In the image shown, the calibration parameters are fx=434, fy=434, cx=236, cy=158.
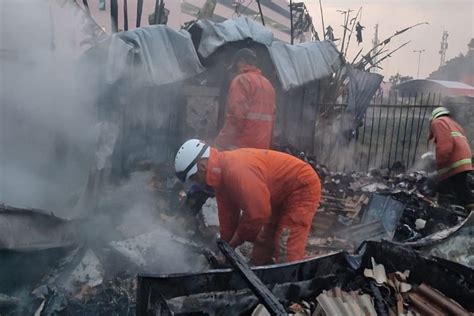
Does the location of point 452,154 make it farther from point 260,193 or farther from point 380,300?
point 380,300

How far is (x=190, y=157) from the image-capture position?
11.1 ft

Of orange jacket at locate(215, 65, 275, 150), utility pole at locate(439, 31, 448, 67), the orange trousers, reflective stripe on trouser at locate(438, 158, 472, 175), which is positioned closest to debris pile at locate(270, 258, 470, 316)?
→ the orange trousers

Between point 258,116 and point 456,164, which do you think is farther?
point 456,164

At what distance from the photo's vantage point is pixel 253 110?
5734 millimetres

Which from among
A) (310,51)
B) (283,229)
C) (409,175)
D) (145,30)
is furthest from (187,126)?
(409,175)

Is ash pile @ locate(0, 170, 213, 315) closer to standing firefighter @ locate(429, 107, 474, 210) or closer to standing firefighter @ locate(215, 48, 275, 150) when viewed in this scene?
standing firefighter @ locate(215, 48, 275, 150)

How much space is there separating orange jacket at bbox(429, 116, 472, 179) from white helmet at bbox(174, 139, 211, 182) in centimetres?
418

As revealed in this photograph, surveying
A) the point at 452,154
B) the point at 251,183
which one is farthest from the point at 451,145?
the point at 251,183

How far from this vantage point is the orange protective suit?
134 inches

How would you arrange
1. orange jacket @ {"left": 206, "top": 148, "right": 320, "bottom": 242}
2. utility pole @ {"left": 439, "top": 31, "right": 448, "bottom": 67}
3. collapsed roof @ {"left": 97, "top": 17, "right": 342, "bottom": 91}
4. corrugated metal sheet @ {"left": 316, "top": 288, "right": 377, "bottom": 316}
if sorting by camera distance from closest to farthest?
1. corrugated metal sheet @ {"left": 316, "top": 288, "right": 377, "bottom": 316}
2. orange jacket @ {"left": 206, "top": 148, "right": 320, "bottom": 242}
3. collapsed roof @ {"left": 97, "top": 17, "right": 342, "bottom": 91}
4. utility pole @ {"left": 439, "top": 31, "right": 448, "bottom": 67}

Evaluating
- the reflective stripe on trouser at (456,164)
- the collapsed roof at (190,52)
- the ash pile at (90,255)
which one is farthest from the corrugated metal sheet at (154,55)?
the reflective stripe on trouser at (456,164)

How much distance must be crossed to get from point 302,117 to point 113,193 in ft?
16.6

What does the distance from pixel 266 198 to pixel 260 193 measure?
0.08 metres

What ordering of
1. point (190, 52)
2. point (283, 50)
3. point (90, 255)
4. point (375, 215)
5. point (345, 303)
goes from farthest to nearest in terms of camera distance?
point (283, 50)
point (190, 52)
point (375, 215)
point (90, 255)
point (345, 303)
